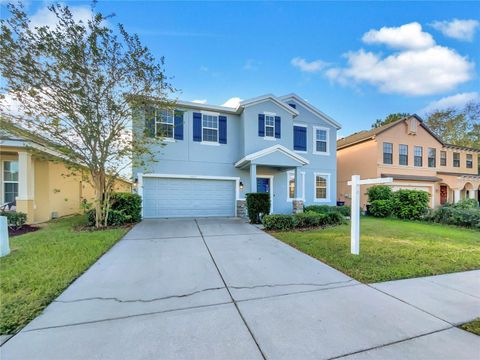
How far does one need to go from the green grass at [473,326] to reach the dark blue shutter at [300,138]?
441 inches

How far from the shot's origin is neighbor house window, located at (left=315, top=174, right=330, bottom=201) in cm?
1403

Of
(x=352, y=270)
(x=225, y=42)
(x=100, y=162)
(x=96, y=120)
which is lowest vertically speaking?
(x=352, y=270)

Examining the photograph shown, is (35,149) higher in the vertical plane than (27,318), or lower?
higher

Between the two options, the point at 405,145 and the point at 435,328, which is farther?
the point at 405,145

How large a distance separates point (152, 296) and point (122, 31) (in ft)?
28.2

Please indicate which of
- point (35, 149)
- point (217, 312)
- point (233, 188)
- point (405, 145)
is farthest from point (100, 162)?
point (405, 145)

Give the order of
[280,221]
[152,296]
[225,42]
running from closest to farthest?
[152,296] < [280,221] < [225,42]

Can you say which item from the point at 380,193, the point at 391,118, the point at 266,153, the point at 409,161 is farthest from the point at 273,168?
the point at 391,118

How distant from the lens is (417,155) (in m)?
17.5

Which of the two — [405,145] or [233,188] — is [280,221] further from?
[405,145]

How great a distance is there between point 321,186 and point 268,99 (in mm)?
6241

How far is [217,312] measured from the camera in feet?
9.55

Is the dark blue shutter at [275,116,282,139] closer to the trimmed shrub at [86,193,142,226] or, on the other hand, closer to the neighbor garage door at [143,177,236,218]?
the neighbor garage door at [143,177,236,218]

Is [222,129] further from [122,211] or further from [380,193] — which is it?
[380,193]
